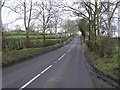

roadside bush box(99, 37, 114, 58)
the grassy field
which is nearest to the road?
the grassy field

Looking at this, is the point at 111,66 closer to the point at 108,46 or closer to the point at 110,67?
the point at 110,67

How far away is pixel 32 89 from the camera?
404 inches

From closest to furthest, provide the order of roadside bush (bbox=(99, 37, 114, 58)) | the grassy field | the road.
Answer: the road < the grassy field < roadside bush (bbox=(99, 37, 114, 58))

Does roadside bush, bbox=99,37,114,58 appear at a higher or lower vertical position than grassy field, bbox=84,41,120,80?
higher

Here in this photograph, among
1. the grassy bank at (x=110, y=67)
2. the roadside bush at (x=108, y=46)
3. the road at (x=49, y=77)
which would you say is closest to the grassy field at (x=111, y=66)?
the grassy bank at (x=110, y=67)

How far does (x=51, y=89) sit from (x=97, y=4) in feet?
90.6

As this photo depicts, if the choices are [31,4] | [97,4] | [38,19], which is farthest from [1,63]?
[38,19]

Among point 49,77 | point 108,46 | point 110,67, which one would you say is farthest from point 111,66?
point 108,46

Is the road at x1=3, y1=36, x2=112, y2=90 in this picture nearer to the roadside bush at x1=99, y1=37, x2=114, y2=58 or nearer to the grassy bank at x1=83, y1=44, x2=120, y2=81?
the grassy bank at x1=83, y1=44, x2=120, y2=81

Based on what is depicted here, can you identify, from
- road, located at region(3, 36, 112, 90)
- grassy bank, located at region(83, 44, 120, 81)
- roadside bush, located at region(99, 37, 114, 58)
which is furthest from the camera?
roadside bush, located at region(99, 37, 114, 58)

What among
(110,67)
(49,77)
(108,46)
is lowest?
(49,77)

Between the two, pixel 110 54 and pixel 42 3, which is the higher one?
pixel 42 3

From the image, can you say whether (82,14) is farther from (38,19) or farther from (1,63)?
(1,63)

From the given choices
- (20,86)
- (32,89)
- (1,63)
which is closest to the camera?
(32,89)
